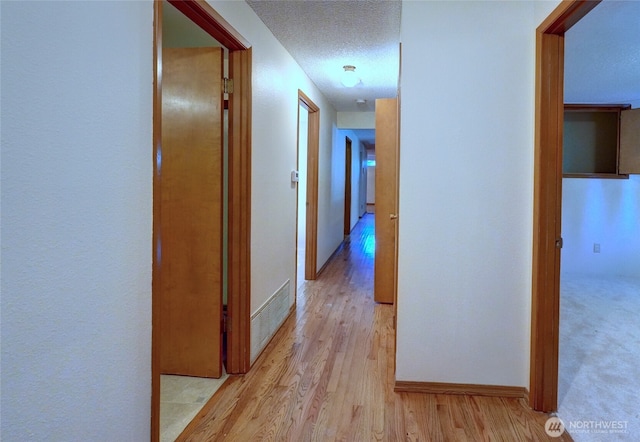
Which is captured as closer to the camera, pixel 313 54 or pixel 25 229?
pixel 25 229

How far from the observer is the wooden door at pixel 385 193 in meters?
4.02

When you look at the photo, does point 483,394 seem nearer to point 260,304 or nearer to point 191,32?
point 260,304

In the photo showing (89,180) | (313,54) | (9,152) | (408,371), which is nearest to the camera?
(9,152)

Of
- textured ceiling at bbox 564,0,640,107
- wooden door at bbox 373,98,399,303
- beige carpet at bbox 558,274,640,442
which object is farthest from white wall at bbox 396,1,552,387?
wooden door at bbox 373,98,399,303

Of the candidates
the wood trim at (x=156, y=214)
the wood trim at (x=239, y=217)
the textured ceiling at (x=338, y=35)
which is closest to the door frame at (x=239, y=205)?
the wood trim at (x=239, y=217)

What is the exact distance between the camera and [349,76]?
4184 millimetres

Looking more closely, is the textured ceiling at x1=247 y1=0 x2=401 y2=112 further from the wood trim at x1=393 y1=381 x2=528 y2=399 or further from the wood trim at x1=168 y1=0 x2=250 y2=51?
the wood trim at x1=393 y1=381 x2=528 y2=399

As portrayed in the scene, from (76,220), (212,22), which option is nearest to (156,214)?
(76,220)

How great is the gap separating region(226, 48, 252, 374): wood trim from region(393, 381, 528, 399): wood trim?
3.13 feet

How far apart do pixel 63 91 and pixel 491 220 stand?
1.98m

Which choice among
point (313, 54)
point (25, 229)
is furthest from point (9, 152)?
point (313, 54)

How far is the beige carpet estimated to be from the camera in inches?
80.0

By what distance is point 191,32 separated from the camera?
→ 2.79 m

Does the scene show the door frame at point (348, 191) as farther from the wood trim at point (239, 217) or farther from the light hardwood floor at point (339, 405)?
the wood trim at point (239, 217)
